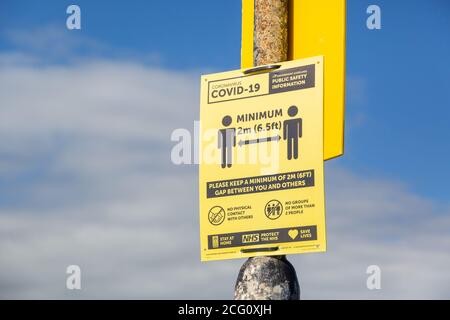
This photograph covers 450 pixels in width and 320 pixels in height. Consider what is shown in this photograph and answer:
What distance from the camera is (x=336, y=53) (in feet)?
21.1

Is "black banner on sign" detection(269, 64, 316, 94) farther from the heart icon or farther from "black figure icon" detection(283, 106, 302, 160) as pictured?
the heart icon

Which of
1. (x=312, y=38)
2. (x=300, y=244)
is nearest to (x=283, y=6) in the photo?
(x=312, y=38)

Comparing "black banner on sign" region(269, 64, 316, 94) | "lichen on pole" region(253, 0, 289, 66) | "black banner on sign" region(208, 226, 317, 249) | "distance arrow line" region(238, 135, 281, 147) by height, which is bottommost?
"black banner on sign" region(208, 226, 317, 249)

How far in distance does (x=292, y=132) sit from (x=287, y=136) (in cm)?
4

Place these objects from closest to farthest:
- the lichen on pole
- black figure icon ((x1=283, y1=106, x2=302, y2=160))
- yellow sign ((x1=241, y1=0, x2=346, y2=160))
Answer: black figure icon ((x1=283, y1=106, x2=302, y2=160)) < yellow sign ((x1=241, y1=0, x2=346, y2=160)) < the lichen on pole

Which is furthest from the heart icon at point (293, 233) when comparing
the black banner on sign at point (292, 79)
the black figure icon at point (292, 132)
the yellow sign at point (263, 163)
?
the black banner on sign at point (292, 79)

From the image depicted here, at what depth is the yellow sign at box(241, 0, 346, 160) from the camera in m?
6.37

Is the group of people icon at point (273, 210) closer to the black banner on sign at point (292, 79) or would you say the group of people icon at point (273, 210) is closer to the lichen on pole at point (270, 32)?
the black banner on sign at point (292, 79)

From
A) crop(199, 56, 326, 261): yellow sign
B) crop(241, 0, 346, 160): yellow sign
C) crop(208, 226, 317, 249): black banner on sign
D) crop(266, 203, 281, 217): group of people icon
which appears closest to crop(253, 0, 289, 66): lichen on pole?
crop(241, 0, 346, 160): yellow sign

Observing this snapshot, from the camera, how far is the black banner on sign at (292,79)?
20.5 feet

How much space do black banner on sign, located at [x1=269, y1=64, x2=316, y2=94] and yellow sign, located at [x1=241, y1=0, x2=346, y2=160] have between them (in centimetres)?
20

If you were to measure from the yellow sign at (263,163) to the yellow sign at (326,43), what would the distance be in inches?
7.8
